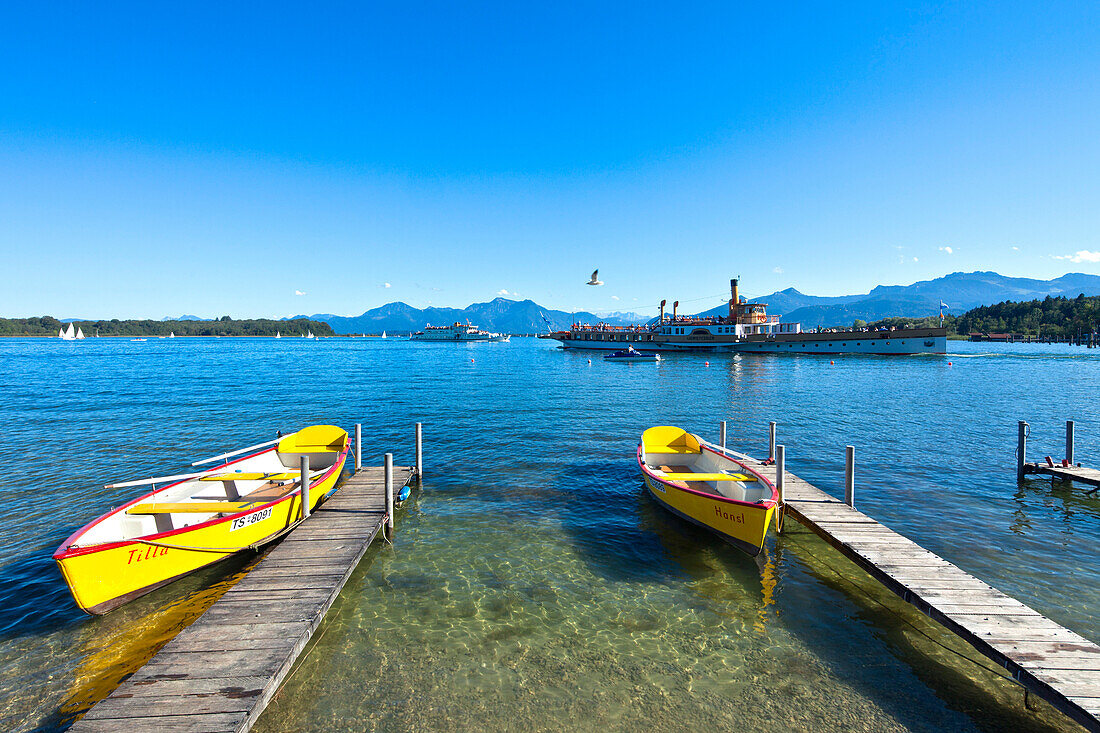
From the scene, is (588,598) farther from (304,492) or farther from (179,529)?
(179,529)

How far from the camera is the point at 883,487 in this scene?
16109 millimetres

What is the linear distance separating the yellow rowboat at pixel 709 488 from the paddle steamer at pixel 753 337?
8079cm

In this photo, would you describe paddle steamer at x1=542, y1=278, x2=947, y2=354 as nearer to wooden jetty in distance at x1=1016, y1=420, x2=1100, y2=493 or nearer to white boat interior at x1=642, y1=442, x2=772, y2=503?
wooden jetty in distance at x1=1016, y1=420, x2=1100, y2=493

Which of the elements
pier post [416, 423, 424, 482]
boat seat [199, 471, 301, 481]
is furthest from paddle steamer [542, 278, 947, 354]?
boat seat [199, 471, 301, 481]

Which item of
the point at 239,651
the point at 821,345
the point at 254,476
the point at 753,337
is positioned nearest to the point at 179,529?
the point at 254,476

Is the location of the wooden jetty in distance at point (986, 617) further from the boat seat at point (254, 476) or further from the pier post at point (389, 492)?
the boat seat at point (254, 476)

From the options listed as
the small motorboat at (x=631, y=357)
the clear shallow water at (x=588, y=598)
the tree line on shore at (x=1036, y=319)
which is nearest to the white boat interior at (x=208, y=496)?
the clear shallow water at (x=588, y=598)

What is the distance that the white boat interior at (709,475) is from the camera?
12.5 metres

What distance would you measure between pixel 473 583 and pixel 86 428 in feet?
95.3

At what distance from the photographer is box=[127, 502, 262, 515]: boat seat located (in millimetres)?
10086

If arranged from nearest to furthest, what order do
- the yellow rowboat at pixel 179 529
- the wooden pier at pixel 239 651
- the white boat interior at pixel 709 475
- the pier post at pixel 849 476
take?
1. the wooden pier at pixel 239 651
2. the yellow rowboat at pixel 179 529
3. the white boat interior at pixel 709 475
4. the pier post at pixel 849 476

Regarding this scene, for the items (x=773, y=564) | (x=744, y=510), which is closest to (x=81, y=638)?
(x=744, y=510)

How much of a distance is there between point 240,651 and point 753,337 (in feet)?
313

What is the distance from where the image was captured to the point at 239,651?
6652 mm
